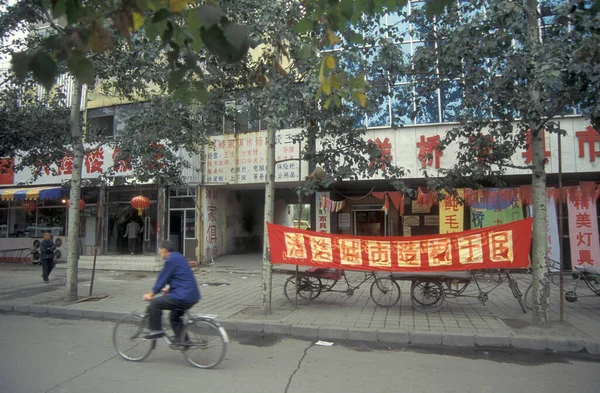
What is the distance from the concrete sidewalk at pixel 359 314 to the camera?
21.7 feet

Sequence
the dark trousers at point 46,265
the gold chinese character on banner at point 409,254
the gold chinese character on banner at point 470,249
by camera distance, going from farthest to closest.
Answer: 1. the dark trousers at point 46,265
2. the gold chinese character on banner at point 409,254
3. the gold chinese character on banner at point 470,249

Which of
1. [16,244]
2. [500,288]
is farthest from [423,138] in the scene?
[16,244]

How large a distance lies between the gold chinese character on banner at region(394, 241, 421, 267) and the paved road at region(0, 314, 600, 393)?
220cm

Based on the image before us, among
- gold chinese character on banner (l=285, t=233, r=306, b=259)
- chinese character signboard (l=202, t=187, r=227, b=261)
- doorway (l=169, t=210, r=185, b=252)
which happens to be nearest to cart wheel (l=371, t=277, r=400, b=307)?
gold chinese character on banner (l=285, t=233, r=306, b=259)

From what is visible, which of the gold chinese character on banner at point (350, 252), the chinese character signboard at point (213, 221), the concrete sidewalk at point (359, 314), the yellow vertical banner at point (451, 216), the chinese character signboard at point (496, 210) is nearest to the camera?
the concrete sidewalk at point (359, 314)

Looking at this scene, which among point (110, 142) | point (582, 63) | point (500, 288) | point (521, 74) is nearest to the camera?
point (582, 63)

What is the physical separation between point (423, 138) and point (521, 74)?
700 centimetres

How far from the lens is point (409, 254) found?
325 inches

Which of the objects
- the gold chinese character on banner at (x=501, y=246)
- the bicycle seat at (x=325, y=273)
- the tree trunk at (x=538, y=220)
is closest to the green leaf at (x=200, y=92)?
the tree trunk at (x=538, y=220)

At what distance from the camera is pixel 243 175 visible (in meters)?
15.9

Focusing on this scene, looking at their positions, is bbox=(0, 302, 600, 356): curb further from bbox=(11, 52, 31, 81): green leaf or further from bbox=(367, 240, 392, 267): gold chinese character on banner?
bbox=(11, 52, 31, 81): green leaf

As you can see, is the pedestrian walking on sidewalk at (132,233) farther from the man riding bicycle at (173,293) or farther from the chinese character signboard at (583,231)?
the chinese character signboard at (583,231)

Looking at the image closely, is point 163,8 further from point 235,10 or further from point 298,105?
point 235,10

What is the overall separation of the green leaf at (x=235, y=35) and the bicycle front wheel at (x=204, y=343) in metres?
3.76
